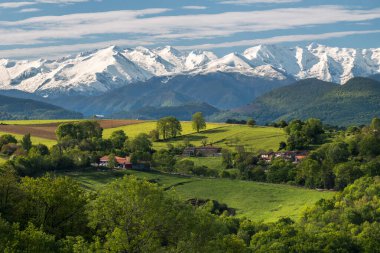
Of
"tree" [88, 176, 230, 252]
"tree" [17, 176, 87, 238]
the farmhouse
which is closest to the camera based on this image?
"tree" [88, 176, 230, 252]

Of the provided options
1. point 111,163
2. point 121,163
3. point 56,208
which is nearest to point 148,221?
point 56,208

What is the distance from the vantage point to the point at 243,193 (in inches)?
6230

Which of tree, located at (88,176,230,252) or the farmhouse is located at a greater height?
tree, located at (88,176,230,252)

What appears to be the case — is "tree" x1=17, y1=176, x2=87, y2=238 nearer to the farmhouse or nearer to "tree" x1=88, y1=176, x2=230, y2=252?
"tree" x1=88, y1=176, x2=230, y2=252

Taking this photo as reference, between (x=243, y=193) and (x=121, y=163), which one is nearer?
(x=243, y=193)

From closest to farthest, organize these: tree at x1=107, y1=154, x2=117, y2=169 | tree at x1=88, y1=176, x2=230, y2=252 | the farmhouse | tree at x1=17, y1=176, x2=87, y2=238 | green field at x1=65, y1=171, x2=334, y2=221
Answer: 1. tree at x1=88, y1=176, x2=230, y2=252
2. tree at x1=17, y1=176, x2=87, y2=238
3. green field at x1=65, y1=171, x2=334, y2=221
4. tree at x1=107, y1=154, x2=117, y2=169
5. the farmhouse

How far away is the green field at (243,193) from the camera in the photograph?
464 ft

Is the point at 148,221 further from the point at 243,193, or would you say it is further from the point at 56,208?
the point at 243,193

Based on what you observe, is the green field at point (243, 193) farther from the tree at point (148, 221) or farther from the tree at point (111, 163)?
the tree at point (148, 221)

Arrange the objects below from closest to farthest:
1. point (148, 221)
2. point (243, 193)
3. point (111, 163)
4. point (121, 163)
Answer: point (148, 221) → point (243, 193) → point (111, 163) → point (121, 163)

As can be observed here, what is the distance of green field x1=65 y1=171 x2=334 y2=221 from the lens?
14150 cm

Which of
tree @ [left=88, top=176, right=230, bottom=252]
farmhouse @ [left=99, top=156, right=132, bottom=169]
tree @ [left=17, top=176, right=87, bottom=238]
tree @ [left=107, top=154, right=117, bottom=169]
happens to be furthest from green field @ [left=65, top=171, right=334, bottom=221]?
tree @ [left=88, top=176, right=230, bottom=252]

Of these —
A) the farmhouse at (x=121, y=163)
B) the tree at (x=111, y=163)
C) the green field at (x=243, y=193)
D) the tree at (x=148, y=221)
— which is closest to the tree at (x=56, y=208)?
the tree at (x=148, y=221)

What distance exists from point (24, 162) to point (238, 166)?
6653cm
